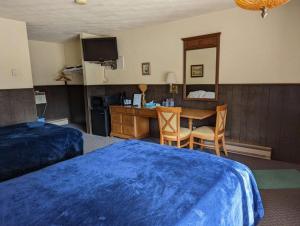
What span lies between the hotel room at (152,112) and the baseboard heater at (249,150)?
0.06 ft

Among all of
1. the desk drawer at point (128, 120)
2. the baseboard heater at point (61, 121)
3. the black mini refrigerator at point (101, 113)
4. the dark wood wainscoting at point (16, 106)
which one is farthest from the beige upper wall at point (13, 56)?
the baseboard heater at point (61, 121)

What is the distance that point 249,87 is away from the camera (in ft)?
10.9

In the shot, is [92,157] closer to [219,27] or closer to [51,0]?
[51,0]

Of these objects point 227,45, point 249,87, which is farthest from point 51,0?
point 249,87

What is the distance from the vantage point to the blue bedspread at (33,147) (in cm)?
218

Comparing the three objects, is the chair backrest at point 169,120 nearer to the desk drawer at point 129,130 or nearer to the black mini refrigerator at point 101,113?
the desk drawer at point 129,130

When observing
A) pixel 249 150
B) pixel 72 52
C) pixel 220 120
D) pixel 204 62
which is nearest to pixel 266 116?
pixel 249 150

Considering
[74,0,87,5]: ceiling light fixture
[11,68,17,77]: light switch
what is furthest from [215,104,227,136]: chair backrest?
[11,68,17,77]: light switch

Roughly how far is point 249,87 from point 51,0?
10.4ft

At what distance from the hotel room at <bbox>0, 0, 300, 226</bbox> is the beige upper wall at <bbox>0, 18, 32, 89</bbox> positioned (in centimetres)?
2

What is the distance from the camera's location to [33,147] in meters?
2.37

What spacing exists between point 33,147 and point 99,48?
3004 millimetres

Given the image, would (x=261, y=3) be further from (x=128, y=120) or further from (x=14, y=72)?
(x=14, y=72)

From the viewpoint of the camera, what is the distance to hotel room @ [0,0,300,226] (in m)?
1.15
